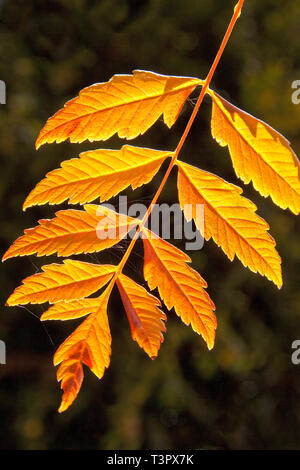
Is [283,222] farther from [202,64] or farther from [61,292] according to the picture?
[61,292]

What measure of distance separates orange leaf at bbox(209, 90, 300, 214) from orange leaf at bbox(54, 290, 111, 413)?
18 cm

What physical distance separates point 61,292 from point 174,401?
895mm

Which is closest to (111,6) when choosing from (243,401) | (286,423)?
(243,401)

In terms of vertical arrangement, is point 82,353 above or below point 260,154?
below

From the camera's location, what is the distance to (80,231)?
1.39 ft

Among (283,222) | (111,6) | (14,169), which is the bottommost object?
(283,222)

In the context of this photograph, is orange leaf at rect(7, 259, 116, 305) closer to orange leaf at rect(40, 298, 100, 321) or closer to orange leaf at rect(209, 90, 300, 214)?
orange leaf at rect(40, 298, 100, 321)

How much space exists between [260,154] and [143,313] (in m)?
0.17

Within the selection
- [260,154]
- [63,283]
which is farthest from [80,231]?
[260,154]

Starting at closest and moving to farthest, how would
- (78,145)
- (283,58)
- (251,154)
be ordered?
(251,154) → (78,145) → (283,58)

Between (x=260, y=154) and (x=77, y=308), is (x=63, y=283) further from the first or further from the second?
(x=260, y=154)

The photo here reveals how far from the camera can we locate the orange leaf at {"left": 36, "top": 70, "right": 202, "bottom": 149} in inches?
14.7

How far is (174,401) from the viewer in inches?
48.1

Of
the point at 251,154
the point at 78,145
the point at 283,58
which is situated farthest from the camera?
the point at 283,58
